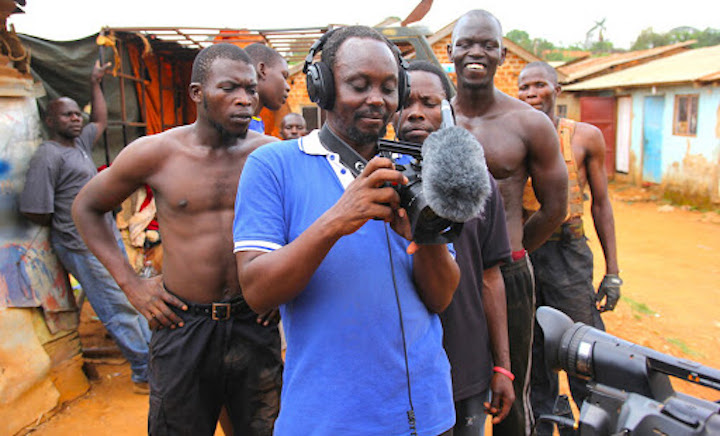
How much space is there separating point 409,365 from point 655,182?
53.9 feet

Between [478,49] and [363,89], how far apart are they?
1.65m

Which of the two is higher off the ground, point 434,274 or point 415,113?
point 415,113

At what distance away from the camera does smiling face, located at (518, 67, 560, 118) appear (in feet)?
14.5

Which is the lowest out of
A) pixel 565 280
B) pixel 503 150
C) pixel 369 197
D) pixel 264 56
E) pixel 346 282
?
pixel 565 280

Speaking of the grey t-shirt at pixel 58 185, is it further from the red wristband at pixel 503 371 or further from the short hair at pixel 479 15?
the red wristband at pixel 503 371

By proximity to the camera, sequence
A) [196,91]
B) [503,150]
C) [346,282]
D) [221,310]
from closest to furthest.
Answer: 1. [346,282]
2. [221,310]
3. [196,91]
4. [503,150]

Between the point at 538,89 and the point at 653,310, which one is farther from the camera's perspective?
the point at 653,310

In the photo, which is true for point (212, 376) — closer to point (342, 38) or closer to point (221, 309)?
point (221, 309)

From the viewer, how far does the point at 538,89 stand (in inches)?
174

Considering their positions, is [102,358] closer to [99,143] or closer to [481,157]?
[99,143]

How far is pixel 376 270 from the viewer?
1.57 metres

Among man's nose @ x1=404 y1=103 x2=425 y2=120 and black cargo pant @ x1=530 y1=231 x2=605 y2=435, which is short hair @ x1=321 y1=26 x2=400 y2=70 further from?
black cargo pant @ x1=530 y1=231 x2=605 y2=435

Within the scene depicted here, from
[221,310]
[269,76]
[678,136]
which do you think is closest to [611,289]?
[221,310]

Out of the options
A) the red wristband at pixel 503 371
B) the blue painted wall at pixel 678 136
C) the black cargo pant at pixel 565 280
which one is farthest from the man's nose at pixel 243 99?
the blue painted wall at pixel 678 136
